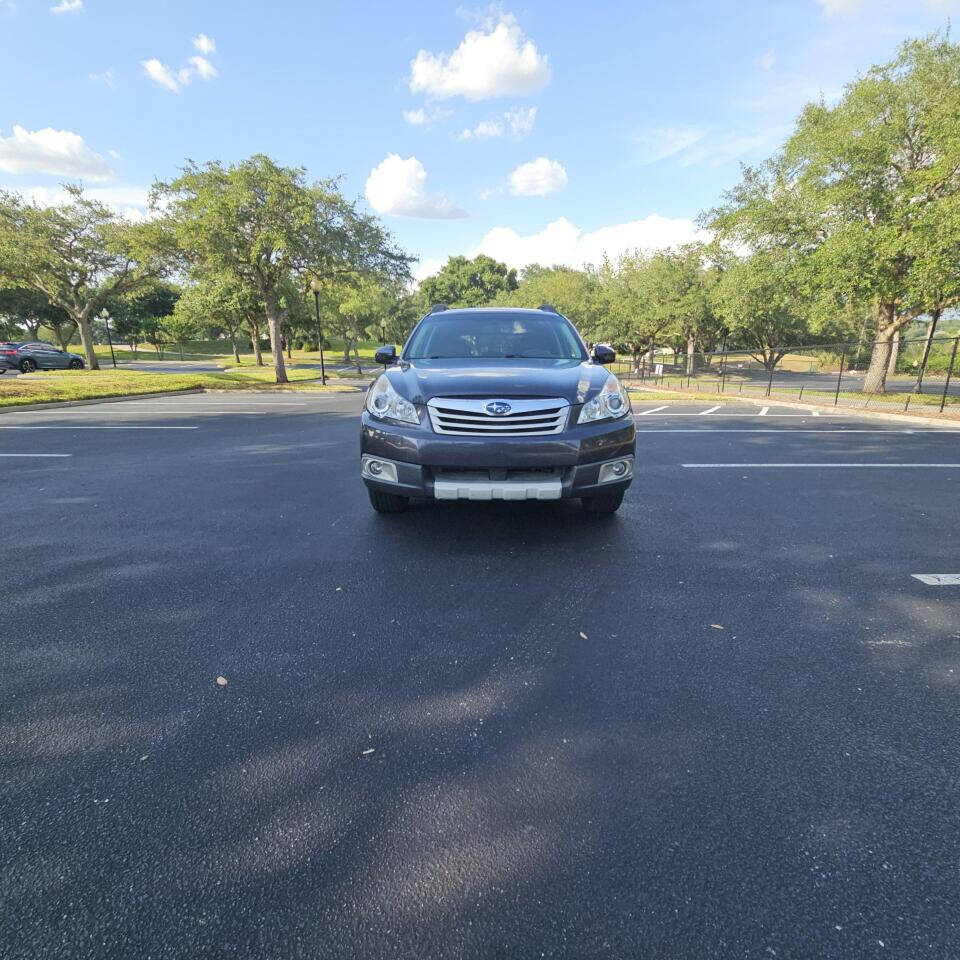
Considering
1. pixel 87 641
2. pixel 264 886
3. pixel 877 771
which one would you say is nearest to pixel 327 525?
pixel 87 641

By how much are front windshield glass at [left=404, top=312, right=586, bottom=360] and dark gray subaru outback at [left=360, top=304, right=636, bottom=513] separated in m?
0.85

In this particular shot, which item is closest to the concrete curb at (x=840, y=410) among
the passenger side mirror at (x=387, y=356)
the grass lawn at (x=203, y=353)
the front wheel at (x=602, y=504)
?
the front wheel at (x=602, y=504)

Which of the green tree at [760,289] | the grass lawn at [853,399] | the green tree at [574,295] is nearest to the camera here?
the grass lawn at [853,399]

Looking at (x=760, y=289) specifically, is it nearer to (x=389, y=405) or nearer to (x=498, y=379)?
(x=498, y=379)

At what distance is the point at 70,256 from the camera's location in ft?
92.5

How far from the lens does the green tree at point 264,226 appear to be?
60.6 feet

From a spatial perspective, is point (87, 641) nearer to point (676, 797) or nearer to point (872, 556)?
point (676, 797)

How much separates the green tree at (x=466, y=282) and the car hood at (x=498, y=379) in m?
70.5

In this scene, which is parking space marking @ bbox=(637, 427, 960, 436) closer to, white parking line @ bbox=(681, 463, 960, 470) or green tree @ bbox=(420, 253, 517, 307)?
white parking line @ bbox=(681, 463, 960, 470)

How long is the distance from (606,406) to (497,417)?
0.85m

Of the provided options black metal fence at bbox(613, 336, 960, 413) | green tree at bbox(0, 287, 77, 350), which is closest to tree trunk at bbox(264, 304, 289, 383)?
black metal fence at bbox(613, 336, 960, 413)

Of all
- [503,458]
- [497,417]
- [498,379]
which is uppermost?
[498,379]

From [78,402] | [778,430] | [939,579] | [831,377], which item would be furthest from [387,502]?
[831,377]

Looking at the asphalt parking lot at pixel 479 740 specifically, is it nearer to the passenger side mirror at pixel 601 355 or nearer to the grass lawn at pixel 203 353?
the passenger side mirror at pixel 601 355
